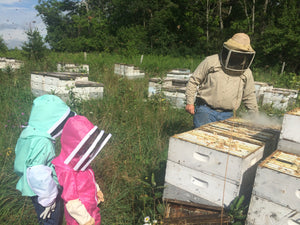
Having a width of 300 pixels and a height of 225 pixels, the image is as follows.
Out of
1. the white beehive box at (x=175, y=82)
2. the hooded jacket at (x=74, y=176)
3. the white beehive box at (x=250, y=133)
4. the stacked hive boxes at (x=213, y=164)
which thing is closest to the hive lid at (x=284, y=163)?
the stacked hive boxes at (x=213, y=164)

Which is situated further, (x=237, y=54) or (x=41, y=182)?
(x=237, y=54)

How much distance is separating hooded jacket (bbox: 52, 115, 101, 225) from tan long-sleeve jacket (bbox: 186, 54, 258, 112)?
187 centimetres

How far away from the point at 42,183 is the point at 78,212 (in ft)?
1.10

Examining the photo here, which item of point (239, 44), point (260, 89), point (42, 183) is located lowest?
point (42, 183)

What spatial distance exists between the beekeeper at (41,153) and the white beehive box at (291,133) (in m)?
1.73

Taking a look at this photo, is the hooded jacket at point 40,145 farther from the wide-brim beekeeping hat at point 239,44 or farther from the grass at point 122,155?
the wide-brim beekeeping hat at point 239,44

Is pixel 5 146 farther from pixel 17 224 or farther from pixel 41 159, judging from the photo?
pixel 41 159

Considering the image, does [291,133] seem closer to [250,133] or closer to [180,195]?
[250,133]

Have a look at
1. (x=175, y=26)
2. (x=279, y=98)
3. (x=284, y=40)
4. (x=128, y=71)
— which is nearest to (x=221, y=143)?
(x=279, y=98)

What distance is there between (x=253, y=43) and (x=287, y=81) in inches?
302

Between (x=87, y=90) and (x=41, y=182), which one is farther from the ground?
(x=87, y=90)

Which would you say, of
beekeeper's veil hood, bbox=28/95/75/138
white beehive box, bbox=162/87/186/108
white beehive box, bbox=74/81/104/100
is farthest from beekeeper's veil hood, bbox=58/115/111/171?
white beehive box, bbox=162/87/186/108

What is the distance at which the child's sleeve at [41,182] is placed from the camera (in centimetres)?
170

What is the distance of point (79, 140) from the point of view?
5.64 ft
